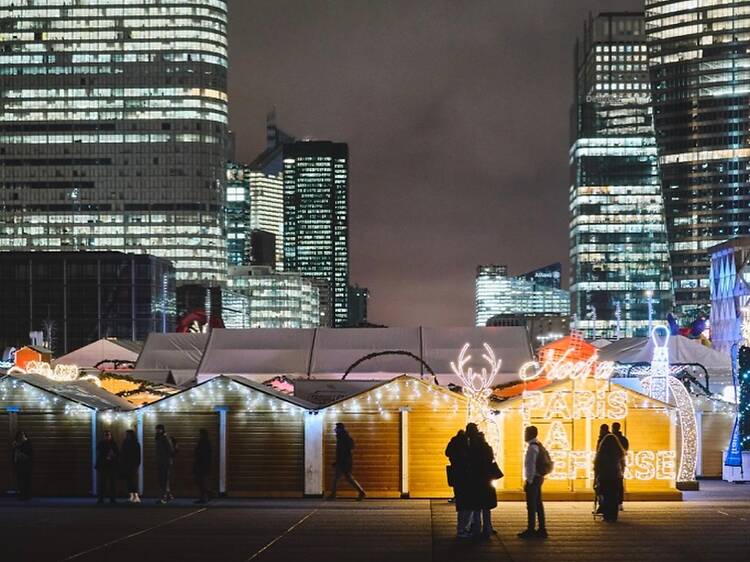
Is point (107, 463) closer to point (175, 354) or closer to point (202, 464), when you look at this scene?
point (202, 464)

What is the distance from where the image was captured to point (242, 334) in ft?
153

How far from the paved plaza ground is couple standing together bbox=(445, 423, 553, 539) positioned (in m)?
0.33

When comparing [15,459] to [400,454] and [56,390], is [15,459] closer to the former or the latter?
[56,390]

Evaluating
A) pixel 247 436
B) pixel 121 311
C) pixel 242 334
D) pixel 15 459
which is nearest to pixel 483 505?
pixel 247 436

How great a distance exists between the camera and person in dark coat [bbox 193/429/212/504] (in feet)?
82.6

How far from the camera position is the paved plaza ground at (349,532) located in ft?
56.1

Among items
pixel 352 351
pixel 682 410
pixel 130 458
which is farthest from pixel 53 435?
pixel 352 351

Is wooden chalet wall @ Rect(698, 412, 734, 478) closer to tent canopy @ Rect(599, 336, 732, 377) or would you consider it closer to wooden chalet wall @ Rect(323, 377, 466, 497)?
wooden chalet wall @ Rect(323, 377, 466, 497)

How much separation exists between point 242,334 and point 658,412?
23.9m

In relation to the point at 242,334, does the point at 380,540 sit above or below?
below

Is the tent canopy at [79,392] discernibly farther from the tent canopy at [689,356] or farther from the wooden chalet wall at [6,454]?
the tent canopy at [689,356]

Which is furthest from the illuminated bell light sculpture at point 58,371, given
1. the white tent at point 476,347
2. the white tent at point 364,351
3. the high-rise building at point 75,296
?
the high-rise building at point 75,296

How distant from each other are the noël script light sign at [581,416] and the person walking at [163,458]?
803cm

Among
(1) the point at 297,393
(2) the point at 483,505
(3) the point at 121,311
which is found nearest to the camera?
(2) the point at 483,505
